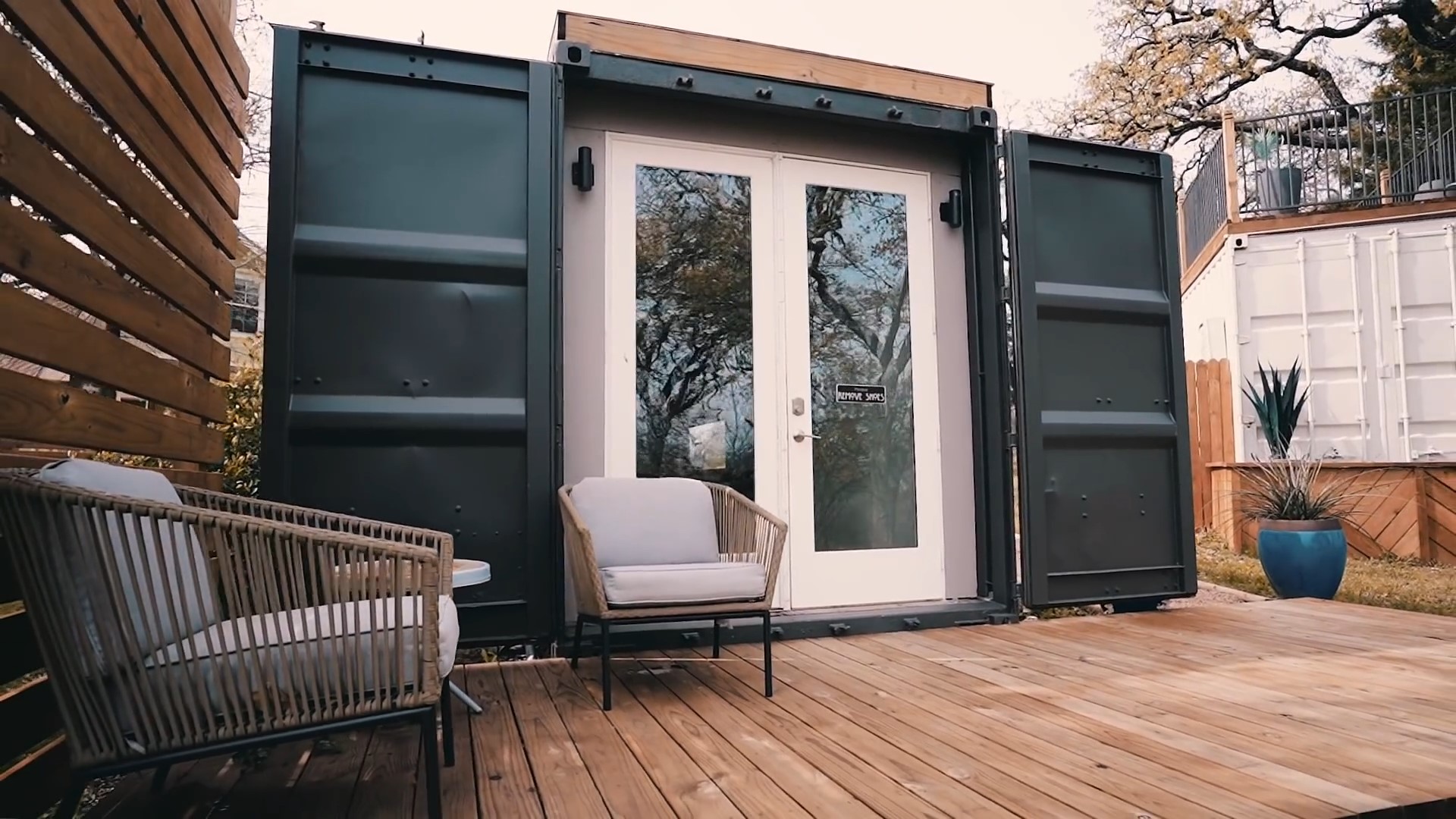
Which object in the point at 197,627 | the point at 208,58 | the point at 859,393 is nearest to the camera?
the point at 197,627

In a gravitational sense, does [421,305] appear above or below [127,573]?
above

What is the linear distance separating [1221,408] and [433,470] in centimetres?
769

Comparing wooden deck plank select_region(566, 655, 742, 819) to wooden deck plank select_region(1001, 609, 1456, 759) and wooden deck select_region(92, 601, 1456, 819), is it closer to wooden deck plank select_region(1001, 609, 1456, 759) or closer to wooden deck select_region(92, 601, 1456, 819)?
wooden deck select_region(92, 601, 1456, 819)

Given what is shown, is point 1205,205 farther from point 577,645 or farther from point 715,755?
point 715,755

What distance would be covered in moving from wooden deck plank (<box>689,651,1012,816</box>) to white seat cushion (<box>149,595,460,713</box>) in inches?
43.3

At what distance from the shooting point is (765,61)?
4.07 m

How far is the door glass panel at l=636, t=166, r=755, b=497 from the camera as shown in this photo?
13.1 feet

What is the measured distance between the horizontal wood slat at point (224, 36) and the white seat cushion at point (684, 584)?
228 cm

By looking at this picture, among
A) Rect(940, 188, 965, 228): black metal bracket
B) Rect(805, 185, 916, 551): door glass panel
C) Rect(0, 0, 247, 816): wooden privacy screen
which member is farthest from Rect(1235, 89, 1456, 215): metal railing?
Rect(0, 0, 247, 816): wooden privacy screen

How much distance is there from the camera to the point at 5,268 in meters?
1.65

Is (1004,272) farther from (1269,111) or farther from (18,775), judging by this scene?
(1269,111)

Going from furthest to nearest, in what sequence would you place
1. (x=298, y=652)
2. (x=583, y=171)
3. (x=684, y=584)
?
1. (x=583, y=171)
2. (x=684, y=584)
3. (x=298, y=652)

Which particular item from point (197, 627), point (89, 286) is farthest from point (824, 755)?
point (89, 286)

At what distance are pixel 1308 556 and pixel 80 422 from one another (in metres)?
5.78
